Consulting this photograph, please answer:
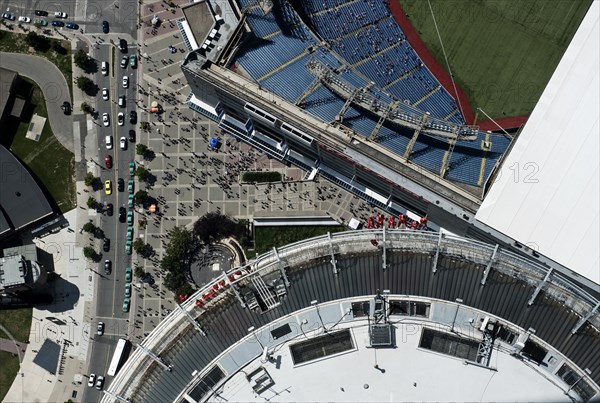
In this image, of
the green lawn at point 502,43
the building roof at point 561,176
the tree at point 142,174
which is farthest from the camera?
Result: the green lawn at point 502,43

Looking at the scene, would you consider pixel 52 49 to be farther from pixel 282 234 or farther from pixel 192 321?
pixel 192 321

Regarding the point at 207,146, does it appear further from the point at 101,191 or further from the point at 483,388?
the point at 483,388

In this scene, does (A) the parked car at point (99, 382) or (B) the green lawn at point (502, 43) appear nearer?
(A) the parked car at point (99, 382)

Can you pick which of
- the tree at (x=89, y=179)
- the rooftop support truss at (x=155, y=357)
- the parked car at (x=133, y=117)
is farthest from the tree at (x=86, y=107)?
the rooftop support truss at (x=155, y=357)

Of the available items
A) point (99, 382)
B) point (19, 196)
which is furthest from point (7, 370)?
point (19, 196)

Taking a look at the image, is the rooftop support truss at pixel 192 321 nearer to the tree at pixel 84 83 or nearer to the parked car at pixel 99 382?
the parked car at pixel 99 382

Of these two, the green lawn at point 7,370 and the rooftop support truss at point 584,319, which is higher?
the rooftop support truss at point 584,319

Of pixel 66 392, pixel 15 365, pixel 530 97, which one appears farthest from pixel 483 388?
pixel 15 365

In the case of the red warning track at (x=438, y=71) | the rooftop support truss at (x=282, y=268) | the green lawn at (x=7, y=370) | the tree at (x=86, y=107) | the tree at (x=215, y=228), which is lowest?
the green lawn at (x=7, y=370)
